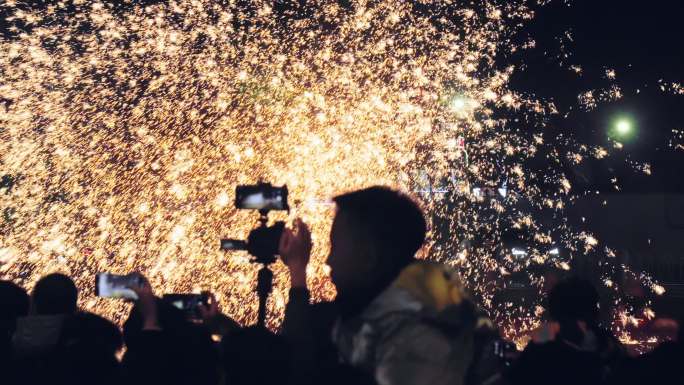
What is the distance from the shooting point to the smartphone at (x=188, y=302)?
3.52 metres

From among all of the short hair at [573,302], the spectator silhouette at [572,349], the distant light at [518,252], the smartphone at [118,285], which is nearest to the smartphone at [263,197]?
the smartphone at [118,285]

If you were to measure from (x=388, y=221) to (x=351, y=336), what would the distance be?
1.24ft

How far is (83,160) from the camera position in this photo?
1052 centimetres

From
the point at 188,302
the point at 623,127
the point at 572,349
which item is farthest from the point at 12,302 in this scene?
the point at 623,127

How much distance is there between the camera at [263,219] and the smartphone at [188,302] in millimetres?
273

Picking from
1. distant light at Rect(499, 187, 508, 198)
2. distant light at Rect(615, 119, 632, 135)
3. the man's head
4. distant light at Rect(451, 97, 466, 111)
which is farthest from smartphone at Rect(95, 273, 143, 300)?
distant light at Rect(499, 187, 508, 198)

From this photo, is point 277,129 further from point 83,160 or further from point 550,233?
point 550,233

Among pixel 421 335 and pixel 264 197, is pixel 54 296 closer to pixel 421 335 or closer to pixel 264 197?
pixel 264 197

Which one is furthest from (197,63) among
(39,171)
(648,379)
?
(648,379)

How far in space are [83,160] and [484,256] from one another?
857 cm

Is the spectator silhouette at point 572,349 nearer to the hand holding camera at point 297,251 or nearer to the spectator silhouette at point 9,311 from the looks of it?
the hand holding camera at point 297,251

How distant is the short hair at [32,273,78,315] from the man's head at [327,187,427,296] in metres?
1.66

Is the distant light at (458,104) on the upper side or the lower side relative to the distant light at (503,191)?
upper

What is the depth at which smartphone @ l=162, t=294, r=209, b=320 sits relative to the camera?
352 cm
